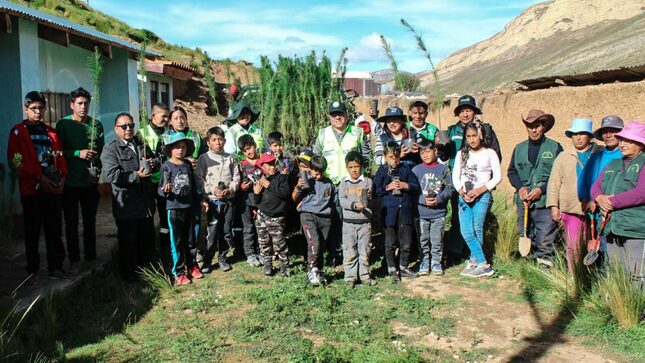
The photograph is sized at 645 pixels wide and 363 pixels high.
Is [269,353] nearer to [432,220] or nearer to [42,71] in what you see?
[432,220]

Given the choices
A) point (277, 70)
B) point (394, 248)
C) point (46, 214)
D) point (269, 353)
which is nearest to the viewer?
point (269, 353)

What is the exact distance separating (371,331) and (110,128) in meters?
8.53

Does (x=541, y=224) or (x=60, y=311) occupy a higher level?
(x=541, y=224)

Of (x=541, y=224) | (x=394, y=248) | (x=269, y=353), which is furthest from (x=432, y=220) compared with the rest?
(x=269, y=353)

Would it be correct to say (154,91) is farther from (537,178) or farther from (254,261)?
(537,178)

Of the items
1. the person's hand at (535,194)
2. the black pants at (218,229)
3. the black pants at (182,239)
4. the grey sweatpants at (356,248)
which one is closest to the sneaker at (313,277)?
the grey sweatpants at (356,248)

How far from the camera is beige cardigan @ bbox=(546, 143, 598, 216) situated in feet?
14.6

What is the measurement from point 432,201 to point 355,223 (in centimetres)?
Result: 80

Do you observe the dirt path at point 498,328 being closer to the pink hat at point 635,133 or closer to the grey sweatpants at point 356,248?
the grey sweatpants at point 356,248

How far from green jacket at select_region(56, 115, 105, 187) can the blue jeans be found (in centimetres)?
361

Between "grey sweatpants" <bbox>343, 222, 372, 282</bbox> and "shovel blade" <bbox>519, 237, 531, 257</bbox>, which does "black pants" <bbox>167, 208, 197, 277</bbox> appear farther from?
"shovel blade" <bbox>519, 237, 531, 257</bbox>

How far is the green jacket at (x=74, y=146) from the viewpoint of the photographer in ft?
15.9

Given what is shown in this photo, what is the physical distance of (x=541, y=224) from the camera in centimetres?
496

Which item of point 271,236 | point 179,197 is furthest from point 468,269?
point 179,197
